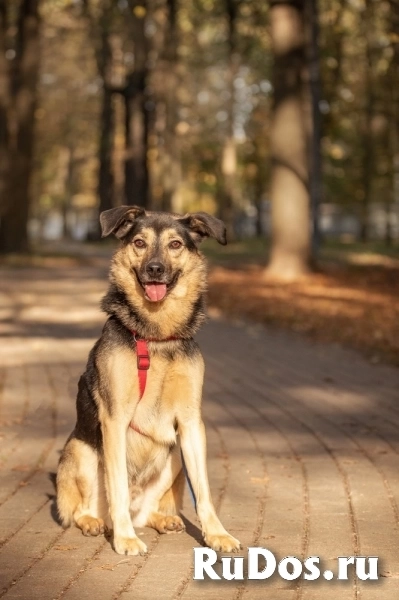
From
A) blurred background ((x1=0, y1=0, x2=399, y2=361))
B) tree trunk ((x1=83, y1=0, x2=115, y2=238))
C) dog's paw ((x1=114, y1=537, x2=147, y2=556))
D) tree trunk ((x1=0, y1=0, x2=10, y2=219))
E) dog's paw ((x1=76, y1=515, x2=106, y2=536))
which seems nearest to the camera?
dog's paw ((x1=114, y1=537, x2=147, y2=556))

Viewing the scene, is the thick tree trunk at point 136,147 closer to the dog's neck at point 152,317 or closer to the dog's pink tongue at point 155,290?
the dog's neck at point 152,317

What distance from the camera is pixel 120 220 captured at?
245 inches

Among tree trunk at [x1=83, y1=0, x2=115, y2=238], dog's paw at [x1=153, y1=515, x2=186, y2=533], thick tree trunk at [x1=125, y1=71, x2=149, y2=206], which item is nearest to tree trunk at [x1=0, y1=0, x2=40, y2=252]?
thick tree trunk at [x1=125, y1=71, x2=149, y2=206]

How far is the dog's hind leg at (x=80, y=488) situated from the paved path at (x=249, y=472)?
0.31 feet

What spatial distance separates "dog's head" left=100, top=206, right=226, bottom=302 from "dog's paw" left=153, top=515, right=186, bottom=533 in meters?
1.18

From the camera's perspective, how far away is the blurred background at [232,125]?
85.4 feet

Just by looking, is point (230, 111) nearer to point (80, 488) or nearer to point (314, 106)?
point (314, 106)

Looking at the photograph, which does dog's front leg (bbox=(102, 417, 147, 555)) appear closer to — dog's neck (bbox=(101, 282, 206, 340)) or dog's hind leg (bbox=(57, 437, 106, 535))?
dog's hind leg (bbox=(57, 437, 106, 535))

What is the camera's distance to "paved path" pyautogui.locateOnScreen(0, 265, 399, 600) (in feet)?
17.8

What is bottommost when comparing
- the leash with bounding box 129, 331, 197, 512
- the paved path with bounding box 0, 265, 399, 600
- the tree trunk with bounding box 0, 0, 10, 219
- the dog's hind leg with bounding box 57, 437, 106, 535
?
the paved path with bounding box 0, 265, 399, 600

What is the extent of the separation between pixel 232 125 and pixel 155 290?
4595 cm

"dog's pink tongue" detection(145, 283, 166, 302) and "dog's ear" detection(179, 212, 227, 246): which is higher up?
A: "dog's ear" detection(179, 212, 227, 246)

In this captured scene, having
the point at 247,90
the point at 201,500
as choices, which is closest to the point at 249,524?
the point at 201,500

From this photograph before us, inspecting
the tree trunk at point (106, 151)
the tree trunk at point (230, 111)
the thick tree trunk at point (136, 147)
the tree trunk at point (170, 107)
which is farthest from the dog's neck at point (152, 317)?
the tree trunk at point (106, 151)
